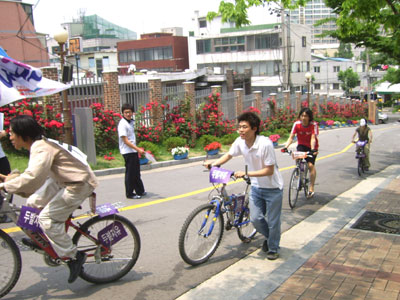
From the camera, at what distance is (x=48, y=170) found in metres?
4.14

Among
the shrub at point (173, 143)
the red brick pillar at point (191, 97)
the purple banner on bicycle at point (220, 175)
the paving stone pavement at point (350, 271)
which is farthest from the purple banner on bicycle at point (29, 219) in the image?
the red brick pillar at point (191, 97)

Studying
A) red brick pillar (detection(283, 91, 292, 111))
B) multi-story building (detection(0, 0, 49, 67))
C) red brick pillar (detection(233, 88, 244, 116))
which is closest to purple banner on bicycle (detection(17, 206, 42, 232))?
red brick pillar (detection(233, 88, 244, 116))

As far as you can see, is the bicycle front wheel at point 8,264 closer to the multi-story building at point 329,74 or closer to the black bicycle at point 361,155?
the black bicycle at point 361,155

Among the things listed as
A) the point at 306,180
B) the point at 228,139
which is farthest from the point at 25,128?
the point at 228,139

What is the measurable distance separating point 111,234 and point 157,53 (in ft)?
188

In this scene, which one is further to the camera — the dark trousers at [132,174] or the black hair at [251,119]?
the dark trousers at [132,174]

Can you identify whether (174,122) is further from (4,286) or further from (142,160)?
(4,286)

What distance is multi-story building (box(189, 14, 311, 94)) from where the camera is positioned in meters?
54.0

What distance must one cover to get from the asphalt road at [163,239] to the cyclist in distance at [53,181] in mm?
493

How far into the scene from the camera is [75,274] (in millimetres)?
4434

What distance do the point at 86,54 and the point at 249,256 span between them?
53167 mm

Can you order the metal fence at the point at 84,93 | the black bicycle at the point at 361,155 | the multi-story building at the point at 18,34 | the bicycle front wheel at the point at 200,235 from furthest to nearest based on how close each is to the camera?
1. the multi-story building at the point at 18,34
2. the metal fence at the point at 84,93
3. the black bicycle at the point at 361,155
4. the bicycle front wheel at the point at 200,235

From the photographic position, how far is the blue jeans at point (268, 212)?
17.8ft

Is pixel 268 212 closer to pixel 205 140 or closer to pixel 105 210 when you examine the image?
pixel 105 210
